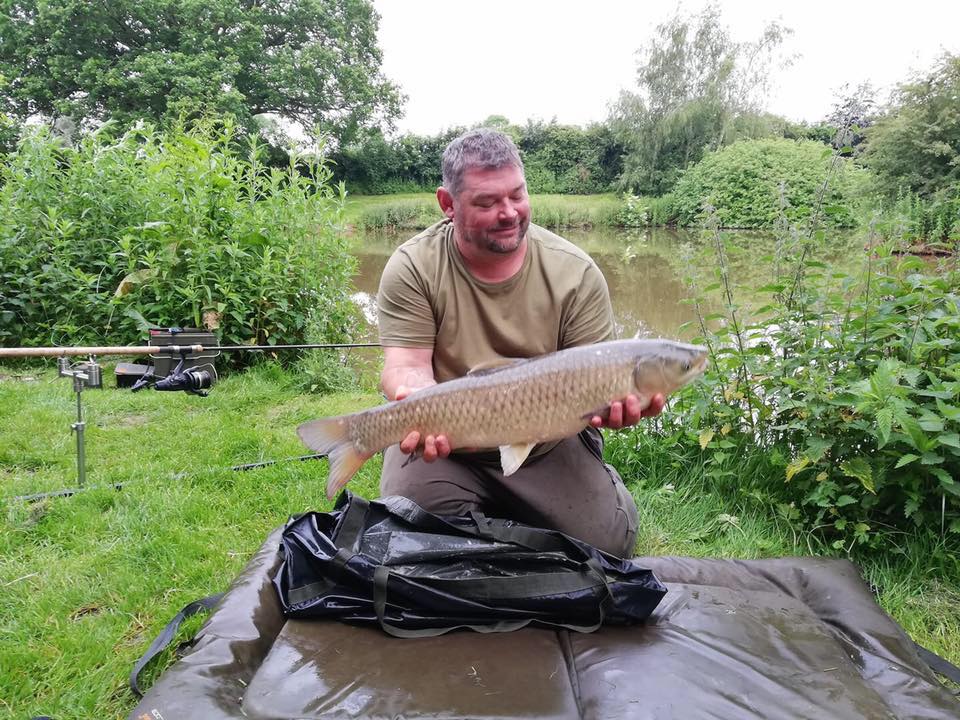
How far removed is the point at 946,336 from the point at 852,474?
1.47ft

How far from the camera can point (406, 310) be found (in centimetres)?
173

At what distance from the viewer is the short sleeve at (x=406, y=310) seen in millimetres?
1730

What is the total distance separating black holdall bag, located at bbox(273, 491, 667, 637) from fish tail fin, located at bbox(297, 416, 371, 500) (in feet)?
0.41

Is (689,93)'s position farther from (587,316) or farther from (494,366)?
(494,366)

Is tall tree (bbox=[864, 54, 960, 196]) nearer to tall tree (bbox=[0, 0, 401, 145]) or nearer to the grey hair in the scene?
the grey hair

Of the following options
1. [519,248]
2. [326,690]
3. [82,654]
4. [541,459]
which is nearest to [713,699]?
[326,690]

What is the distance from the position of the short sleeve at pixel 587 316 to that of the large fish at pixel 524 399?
37 cm

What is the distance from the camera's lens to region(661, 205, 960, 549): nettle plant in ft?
5.36

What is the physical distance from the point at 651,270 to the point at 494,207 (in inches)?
318

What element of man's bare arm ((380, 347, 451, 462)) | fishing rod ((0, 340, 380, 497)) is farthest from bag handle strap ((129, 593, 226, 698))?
fishing rod ((0, 340, 380, 497))

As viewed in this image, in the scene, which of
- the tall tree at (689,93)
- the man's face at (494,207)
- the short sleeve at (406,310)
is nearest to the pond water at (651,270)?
the man's face at (494,207)

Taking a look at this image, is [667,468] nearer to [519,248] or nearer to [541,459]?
[541,459]

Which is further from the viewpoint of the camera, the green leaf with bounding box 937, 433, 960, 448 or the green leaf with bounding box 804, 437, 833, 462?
the green leaf with bounding box 804, 437, 833, 462

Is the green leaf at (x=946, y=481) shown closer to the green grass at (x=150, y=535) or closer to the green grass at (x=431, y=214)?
the green grass at (x=150, y=535)
